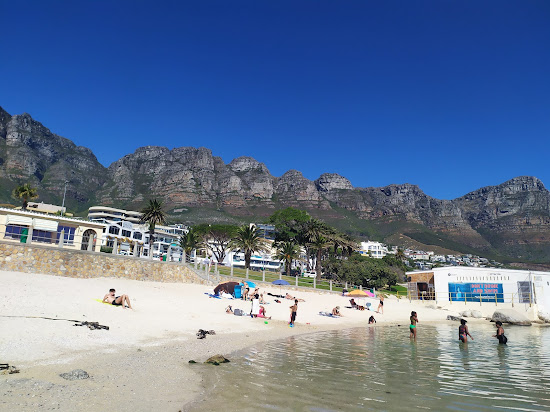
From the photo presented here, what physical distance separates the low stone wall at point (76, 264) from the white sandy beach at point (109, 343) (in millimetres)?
1698

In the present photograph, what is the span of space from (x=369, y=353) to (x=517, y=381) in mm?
5142

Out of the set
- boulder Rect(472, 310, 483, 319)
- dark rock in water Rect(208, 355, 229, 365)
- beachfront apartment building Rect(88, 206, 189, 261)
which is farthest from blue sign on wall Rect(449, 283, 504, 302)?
beachfront apartment building Rect(88, 206, 189, 261)

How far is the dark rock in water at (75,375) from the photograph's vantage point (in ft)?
24.0

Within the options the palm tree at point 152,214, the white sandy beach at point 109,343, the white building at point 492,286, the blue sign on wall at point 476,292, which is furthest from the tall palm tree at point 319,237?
the white sandy beach at point 109,343

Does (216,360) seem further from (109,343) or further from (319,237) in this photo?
→ (319,237)

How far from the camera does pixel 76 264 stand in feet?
82.2

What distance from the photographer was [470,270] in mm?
46156

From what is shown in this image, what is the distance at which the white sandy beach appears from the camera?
6.52m

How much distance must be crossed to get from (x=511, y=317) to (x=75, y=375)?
42.1 m

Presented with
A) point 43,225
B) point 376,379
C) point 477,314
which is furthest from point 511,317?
point 43,225

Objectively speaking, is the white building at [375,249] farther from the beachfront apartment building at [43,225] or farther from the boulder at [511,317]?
the beachfront apartment building at [43,225]

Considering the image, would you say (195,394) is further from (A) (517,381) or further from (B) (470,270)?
(B) (470,270)

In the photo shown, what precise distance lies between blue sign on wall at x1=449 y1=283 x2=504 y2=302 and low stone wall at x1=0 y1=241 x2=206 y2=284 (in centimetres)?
3436

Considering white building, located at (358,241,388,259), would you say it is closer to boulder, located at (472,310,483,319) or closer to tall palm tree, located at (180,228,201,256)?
tall palm tree, located at (180,228,201,256)
